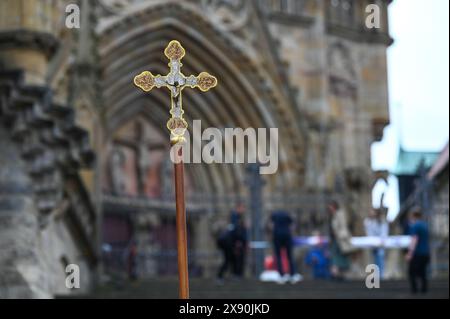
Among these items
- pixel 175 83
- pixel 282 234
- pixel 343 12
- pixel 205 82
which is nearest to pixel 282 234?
pixel 282 234

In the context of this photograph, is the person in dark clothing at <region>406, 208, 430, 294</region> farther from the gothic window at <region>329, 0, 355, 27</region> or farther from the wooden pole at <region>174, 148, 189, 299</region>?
the gothic window at <region>329, 0, 355, 27</region>

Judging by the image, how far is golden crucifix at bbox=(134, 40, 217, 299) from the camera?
310 inches

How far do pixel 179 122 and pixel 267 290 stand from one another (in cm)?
806

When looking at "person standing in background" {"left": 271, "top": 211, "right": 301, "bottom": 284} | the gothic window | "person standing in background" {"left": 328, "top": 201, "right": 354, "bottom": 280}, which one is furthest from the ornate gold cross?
the gothic window

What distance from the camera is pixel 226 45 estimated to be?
1040 inches

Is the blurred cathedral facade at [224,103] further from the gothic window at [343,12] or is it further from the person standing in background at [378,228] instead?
the person standing in background at [378,228]

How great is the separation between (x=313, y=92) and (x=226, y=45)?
2.60 m

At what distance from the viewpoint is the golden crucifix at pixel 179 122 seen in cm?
788

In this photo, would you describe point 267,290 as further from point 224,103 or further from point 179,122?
point 224,103

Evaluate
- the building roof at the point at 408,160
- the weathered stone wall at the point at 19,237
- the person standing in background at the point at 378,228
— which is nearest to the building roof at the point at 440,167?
the person standing in background at the point at 378,228

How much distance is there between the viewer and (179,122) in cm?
797
